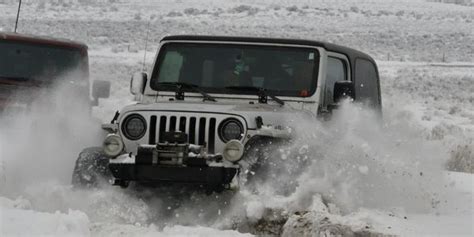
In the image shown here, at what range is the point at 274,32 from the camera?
43.8 meters

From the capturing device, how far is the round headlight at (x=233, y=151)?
20.0 feet

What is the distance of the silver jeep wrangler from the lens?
6.14 metres

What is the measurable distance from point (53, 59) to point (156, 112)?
4.43 meters

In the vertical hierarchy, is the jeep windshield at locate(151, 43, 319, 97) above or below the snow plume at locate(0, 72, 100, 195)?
above

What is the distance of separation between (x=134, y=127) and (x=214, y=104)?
0.68 metres

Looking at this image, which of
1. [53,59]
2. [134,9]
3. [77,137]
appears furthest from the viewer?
[134,9]

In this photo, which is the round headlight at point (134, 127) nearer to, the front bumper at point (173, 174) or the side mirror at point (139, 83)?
the front bumper at point (173, 174)

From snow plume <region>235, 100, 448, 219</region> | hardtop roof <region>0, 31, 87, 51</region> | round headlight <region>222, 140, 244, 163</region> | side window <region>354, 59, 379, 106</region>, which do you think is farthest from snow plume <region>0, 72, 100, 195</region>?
side window <region>354, 59, 379, 106</region>

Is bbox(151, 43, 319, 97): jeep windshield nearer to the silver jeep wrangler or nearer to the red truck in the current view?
the silver jeep wrangler

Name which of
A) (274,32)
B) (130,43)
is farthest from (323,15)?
(130,43)

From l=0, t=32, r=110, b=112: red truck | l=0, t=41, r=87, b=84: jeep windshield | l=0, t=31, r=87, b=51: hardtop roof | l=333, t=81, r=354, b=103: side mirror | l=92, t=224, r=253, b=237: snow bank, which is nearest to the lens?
l=92, t=224, r=253, b=237: snow bank

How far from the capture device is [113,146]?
6398 mm

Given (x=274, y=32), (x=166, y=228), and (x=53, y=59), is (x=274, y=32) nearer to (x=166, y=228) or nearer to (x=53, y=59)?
(x=53, y=59)

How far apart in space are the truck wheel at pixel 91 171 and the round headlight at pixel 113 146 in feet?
0.63
